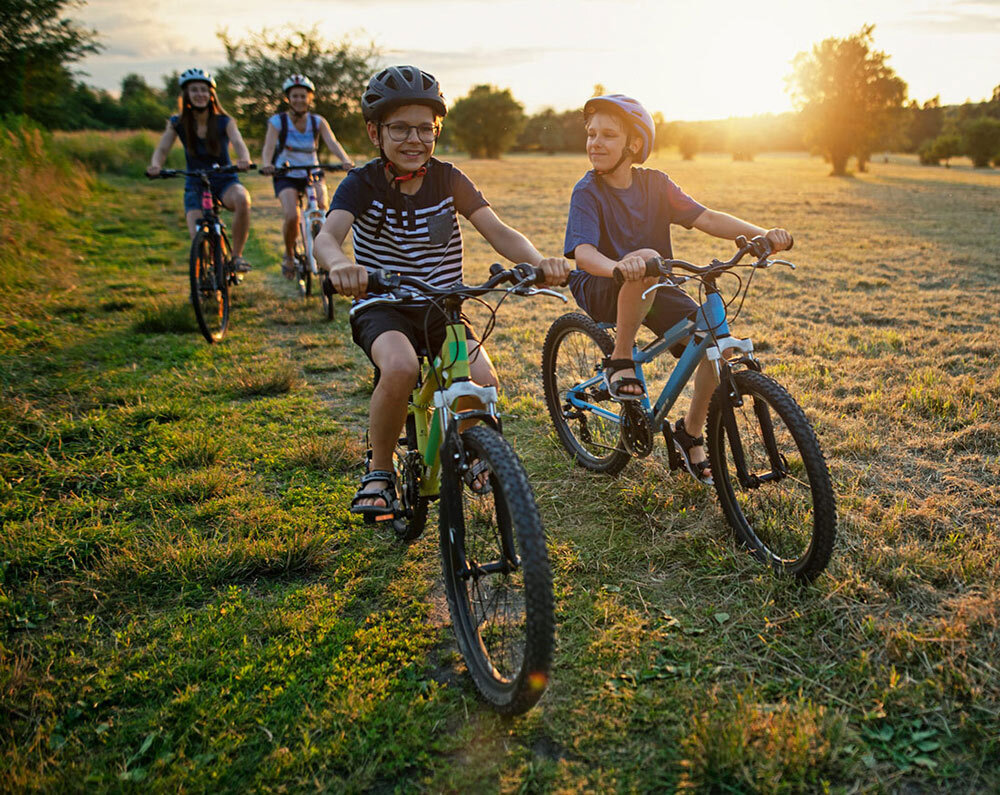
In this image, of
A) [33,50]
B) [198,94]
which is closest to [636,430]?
[198,94]

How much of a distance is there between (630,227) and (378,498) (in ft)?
6.75

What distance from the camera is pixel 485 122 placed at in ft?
232

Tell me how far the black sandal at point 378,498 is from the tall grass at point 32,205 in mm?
7044

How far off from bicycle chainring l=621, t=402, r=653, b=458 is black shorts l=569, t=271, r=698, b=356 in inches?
16.5

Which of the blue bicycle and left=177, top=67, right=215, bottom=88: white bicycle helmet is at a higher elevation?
left=177, top=67, right=215, bottom=88: white bicycle helmet

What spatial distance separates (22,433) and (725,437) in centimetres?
456

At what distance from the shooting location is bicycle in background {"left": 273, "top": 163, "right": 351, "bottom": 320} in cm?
809

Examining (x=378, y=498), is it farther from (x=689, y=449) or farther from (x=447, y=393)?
(x=689, y=449)

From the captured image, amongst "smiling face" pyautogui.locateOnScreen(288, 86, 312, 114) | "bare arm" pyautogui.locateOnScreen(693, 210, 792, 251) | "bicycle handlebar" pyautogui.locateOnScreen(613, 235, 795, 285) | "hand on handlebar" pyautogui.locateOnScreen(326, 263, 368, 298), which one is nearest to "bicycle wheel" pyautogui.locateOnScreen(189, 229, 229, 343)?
"smiling face" pyautogui.locateOnScreen(288, 86, 312, 114)

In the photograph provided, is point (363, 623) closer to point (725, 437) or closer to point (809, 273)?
point (725, 437)

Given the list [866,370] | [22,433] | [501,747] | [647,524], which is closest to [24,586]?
[22,433]

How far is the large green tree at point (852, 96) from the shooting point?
4416cm

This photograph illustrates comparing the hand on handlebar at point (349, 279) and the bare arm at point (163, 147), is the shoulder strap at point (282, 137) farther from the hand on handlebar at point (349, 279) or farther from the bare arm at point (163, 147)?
the hand on handlebar at point (349, 279)

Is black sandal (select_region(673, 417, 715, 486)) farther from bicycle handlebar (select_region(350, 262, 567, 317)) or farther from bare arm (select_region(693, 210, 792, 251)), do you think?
bicycle handlebar (select_region(350, 262, 567, 317))
